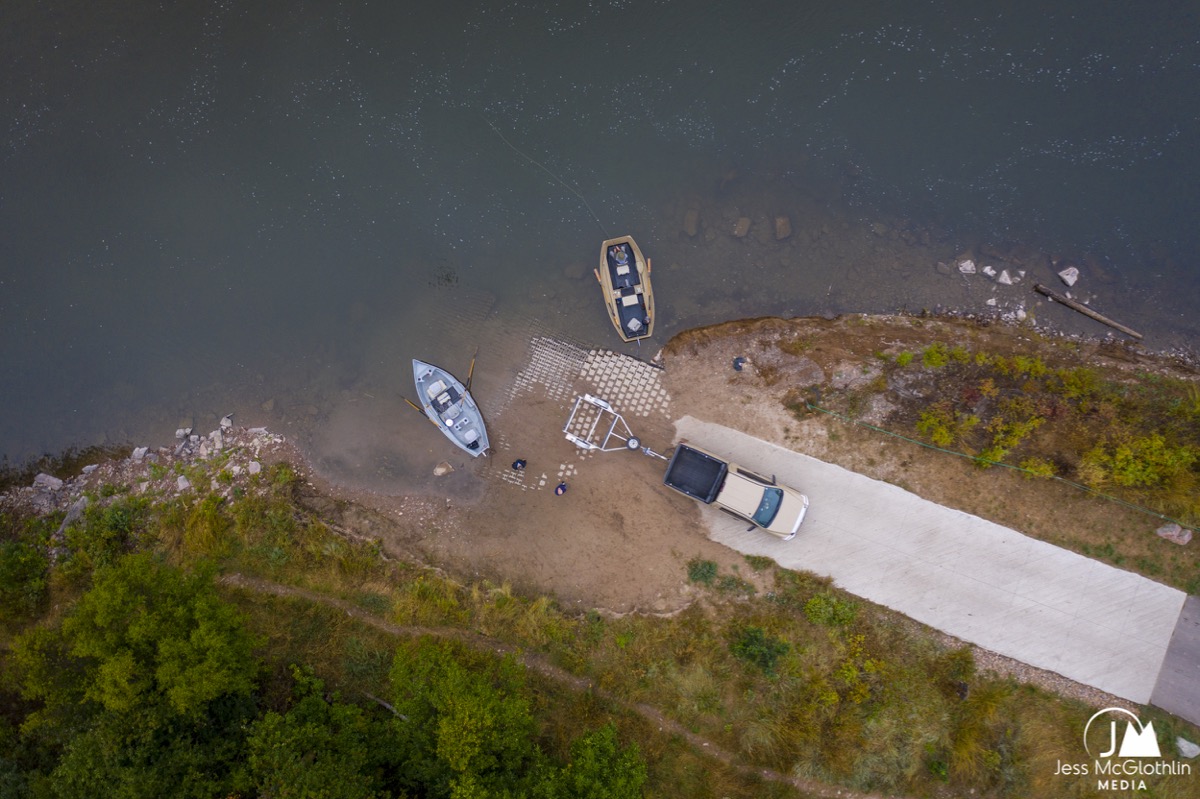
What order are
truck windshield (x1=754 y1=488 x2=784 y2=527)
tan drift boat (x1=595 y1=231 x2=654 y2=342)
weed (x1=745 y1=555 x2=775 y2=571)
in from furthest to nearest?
tan drift boat (x1=595 y1=231 x2=654 y2=342) < weed (x1=745 y1=555 x2=775 y2=571) < truck windshield (x1=754 y1=488 x2=784 y2=527)

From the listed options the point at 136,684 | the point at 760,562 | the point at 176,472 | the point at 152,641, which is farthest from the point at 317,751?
the point at 760,562

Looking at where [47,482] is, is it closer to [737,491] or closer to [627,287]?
[627,287]

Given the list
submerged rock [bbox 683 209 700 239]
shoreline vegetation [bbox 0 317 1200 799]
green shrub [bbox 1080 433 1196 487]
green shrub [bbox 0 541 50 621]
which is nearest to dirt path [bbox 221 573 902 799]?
shoreline vegetation [bbox 0 317 1200 799]

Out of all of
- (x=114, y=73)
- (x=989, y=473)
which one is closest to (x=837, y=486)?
(x=989, y=473)

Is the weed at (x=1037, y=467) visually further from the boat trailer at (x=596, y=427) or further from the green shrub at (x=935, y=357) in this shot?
the boat trailer at (x=596, y=427)

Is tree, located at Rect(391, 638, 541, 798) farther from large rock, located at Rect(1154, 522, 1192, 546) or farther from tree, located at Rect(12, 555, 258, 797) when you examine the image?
large rock, located at Rect(1154, 522, 1192, 546)

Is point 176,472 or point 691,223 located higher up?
point 691,223

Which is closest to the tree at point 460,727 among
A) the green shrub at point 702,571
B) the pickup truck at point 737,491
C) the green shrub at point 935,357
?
the green shrub at point 702,571
